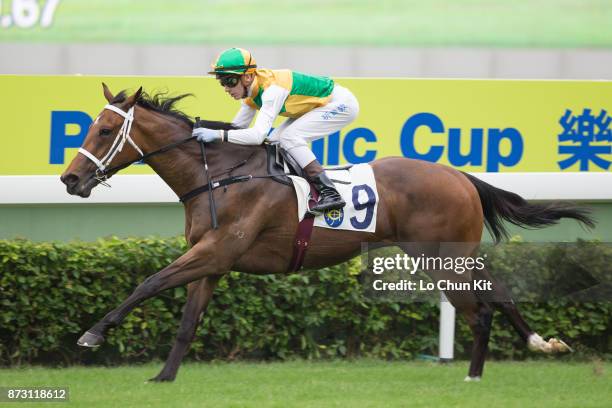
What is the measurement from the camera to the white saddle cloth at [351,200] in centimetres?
570

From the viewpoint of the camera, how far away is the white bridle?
17.8 feet

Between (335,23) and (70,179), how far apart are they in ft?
18.9

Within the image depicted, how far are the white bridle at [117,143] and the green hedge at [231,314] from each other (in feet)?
3.27

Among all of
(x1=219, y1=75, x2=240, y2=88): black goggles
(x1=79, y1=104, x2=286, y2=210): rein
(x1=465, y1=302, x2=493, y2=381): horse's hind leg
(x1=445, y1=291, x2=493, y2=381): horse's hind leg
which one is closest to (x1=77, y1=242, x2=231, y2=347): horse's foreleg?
(x1=79, y1=104, x2=286, y2=210): rein

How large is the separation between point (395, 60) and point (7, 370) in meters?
5.58

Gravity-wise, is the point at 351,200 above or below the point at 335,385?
above

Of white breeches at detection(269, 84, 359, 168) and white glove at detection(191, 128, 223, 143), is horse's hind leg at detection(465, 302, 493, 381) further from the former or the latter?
white glove at detection(191, 128, 223, 143)

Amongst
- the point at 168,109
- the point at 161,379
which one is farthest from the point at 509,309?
the point at 168,109

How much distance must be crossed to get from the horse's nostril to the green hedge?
3.11ft

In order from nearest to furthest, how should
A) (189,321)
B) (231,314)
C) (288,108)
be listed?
(189,321) → (288,108) → (231,314)

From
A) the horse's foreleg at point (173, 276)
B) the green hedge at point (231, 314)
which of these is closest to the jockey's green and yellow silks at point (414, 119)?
the green hedge at point (231, 314)

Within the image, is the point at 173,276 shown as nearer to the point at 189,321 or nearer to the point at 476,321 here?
the point at 189,321

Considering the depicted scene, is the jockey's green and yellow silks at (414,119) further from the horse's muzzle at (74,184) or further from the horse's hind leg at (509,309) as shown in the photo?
the horse's muzzle at (74,184)

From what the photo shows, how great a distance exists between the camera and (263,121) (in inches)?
218
